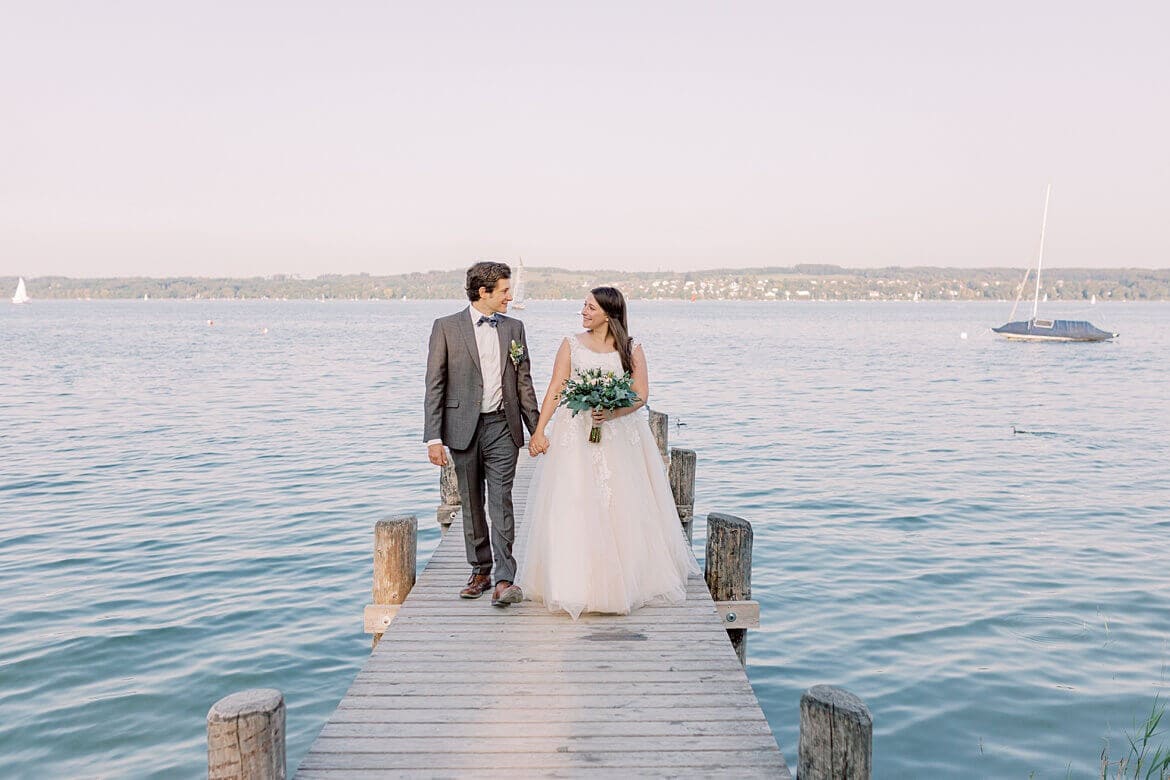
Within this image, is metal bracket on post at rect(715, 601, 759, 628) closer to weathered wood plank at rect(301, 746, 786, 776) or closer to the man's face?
weathered wood plank at rect(301, 746, 786, 776)

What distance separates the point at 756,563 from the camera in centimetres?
1390

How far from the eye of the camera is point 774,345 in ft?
251

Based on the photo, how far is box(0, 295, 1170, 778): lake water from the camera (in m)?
8.89

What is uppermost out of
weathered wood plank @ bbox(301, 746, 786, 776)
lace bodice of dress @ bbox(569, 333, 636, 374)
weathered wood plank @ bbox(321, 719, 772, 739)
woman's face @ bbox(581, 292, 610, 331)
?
woman's face @ bbox(581, 292, 610, 331)

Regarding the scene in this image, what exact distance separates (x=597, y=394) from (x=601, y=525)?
98cm

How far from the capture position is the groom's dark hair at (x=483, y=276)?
6629mm

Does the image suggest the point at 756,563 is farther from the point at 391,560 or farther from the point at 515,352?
the point at 515,352

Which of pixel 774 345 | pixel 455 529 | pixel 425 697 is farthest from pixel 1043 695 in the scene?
pixel 774 345

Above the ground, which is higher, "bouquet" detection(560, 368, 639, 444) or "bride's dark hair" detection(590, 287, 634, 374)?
"bride's dark hair" detection(590, 287, 634, 374)

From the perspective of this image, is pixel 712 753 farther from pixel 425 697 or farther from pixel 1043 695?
pixel 1043 695

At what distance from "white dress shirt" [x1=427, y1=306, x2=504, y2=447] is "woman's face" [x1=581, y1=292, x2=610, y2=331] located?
2.34 feet

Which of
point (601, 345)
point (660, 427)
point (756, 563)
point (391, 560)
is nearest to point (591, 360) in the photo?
point (601, 345)

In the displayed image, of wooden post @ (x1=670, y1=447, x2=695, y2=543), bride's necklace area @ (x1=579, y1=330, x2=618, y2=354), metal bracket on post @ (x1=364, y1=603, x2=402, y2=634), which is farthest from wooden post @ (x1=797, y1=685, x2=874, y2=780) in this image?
wooden post @ (x1=670, y1=447, x2=695, y2=543)

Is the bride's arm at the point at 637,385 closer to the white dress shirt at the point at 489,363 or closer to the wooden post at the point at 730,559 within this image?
the white dress shirt at the point at 489,363
